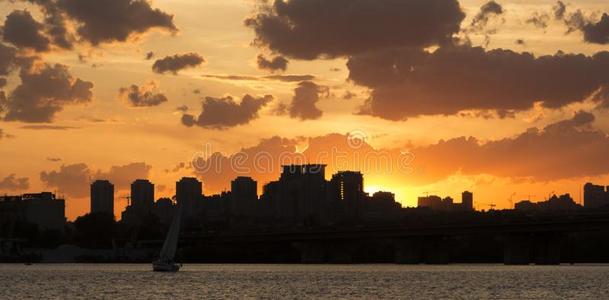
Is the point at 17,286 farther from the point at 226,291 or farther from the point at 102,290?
the point at 226,291

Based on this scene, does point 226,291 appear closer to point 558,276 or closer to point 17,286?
point 17,286

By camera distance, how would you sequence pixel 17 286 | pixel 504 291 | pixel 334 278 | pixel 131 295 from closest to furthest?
pixel 131 295 → pixel 504 291 → pixel 17 286 → pixel 334 278

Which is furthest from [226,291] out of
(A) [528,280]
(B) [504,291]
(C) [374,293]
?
(A) [528,280]

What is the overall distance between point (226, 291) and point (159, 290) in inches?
321

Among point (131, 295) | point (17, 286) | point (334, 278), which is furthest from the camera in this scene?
point (334, 278)

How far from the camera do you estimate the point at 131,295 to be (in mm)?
138625

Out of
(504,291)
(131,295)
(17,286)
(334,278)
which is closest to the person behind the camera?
(131,295)

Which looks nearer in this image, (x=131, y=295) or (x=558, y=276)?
(x=131, y=295)

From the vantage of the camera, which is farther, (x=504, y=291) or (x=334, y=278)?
(x=334, y=278)

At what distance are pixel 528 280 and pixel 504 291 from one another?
30750 mm

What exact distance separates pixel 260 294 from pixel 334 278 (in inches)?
1843

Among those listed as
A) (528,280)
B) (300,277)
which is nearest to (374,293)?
(528,280)

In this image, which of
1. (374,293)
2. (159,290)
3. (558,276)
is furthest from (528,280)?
(159,290)

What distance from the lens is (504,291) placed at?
148m
